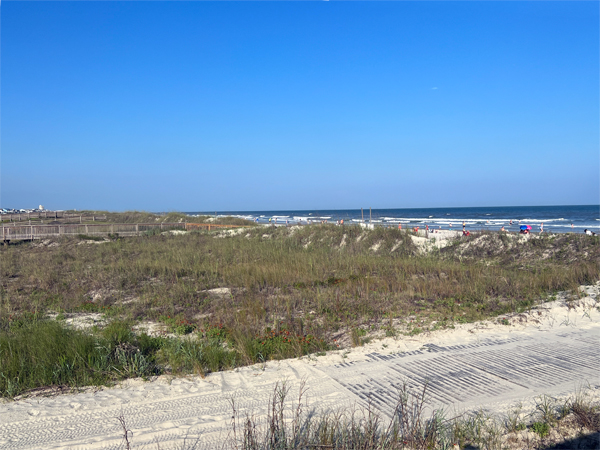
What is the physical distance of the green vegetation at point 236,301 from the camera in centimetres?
605

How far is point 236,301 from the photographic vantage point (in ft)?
32.2

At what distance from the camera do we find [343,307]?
891 centimetres

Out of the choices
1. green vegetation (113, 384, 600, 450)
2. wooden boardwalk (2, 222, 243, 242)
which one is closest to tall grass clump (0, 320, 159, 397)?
green vegetation (113, 384, 600, 450)

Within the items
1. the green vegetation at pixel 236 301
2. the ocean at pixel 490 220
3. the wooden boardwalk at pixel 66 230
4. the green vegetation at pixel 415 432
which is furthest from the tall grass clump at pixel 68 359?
the wooden boardwalk at pixel 66 230

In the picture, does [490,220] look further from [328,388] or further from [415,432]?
[415,432]

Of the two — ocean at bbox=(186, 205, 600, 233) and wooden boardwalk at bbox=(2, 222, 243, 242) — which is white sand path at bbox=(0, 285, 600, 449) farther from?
wooden boardwalk at bbox=(2, 222, 243, 242)

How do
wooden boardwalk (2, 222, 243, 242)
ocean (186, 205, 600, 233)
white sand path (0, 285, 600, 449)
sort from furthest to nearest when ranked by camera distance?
ocean (186, 205, 600, 233) → wooden boardwalk (2, 222, 243, 242) → white sand path (0, 285, 600, 449)

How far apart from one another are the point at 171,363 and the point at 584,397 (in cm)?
531

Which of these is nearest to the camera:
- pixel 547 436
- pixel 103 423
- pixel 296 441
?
pixel 296 441

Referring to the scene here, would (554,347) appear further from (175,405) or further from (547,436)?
(175,405)

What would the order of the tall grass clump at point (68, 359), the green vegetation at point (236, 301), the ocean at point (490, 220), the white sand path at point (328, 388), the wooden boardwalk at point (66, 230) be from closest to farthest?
the white sand path at point (328, 388), the tall grass clump at point (68, 359), the green vegetation at point (236, 301), the wooden boardwalk at point (66, 230), the ocean at point (490, 220)

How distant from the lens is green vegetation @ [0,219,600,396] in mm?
6055

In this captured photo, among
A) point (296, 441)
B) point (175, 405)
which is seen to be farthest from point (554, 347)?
point (175, 405)

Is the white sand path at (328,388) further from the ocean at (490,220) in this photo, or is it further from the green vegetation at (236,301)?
the ocean at (490,220)
